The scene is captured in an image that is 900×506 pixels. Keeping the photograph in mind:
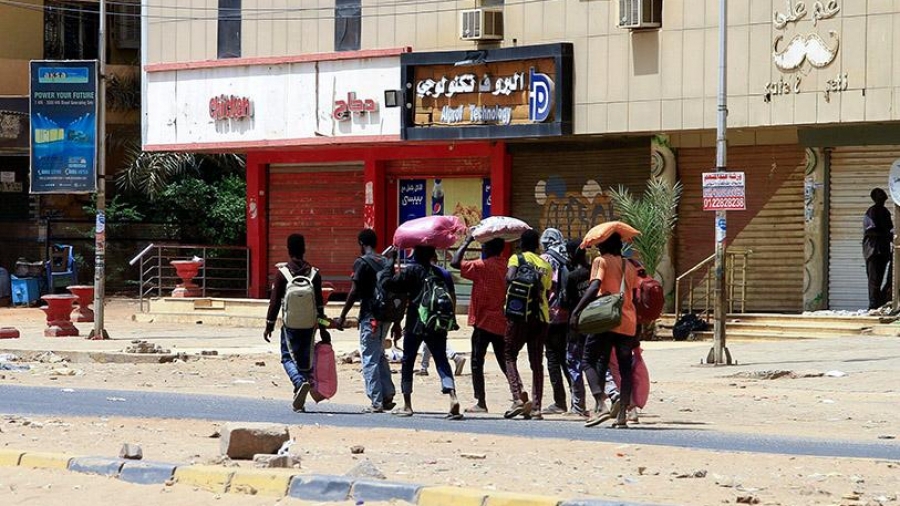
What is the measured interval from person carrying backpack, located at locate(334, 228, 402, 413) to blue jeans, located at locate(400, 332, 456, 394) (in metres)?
0.28

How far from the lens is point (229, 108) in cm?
3622

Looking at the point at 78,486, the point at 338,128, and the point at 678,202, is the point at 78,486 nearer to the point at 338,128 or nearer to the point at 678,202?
the point at 678,202

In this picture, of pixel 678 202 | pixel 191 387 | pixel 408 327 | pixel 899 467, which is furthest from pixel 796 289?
pixel 899 467

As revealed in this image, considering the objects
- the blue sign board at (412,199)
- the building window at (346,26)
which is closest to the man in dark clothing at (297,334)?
the building window at (346,26)

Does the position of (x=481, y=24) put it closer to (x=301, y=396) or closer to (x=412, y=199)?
(x=412, y=199)

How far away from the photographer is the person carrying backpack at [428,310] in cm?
1648

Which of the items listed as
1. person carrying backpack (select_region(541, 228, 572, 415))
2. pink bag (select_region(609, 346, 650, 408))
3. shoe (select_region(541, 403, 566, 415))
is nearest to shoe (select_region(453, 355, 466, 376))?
shoe (select_region(541, 403, 566, 415))

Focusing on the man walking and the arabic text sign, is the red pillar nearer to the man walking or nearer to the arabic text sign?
the arabic text sign

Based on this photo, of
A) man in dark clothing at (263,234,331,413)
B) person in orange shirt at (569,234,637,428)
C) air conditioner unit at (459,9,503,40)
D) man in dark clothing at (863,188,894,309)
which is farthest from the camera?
air conditioner unit at (459,9,503,40)

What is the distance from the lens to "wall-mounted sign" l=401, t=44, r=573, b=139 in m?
31.4

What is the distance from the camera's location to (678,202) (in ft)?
104

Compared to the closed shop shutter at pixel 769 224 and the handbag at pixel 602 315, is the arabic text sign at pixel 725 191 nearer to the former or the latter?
the closed shop shutter at pixel 769 224

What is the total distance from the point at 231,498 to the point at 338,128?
23.6 m

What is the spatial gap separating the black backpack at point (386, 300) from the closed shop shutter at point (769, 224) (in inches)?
567
